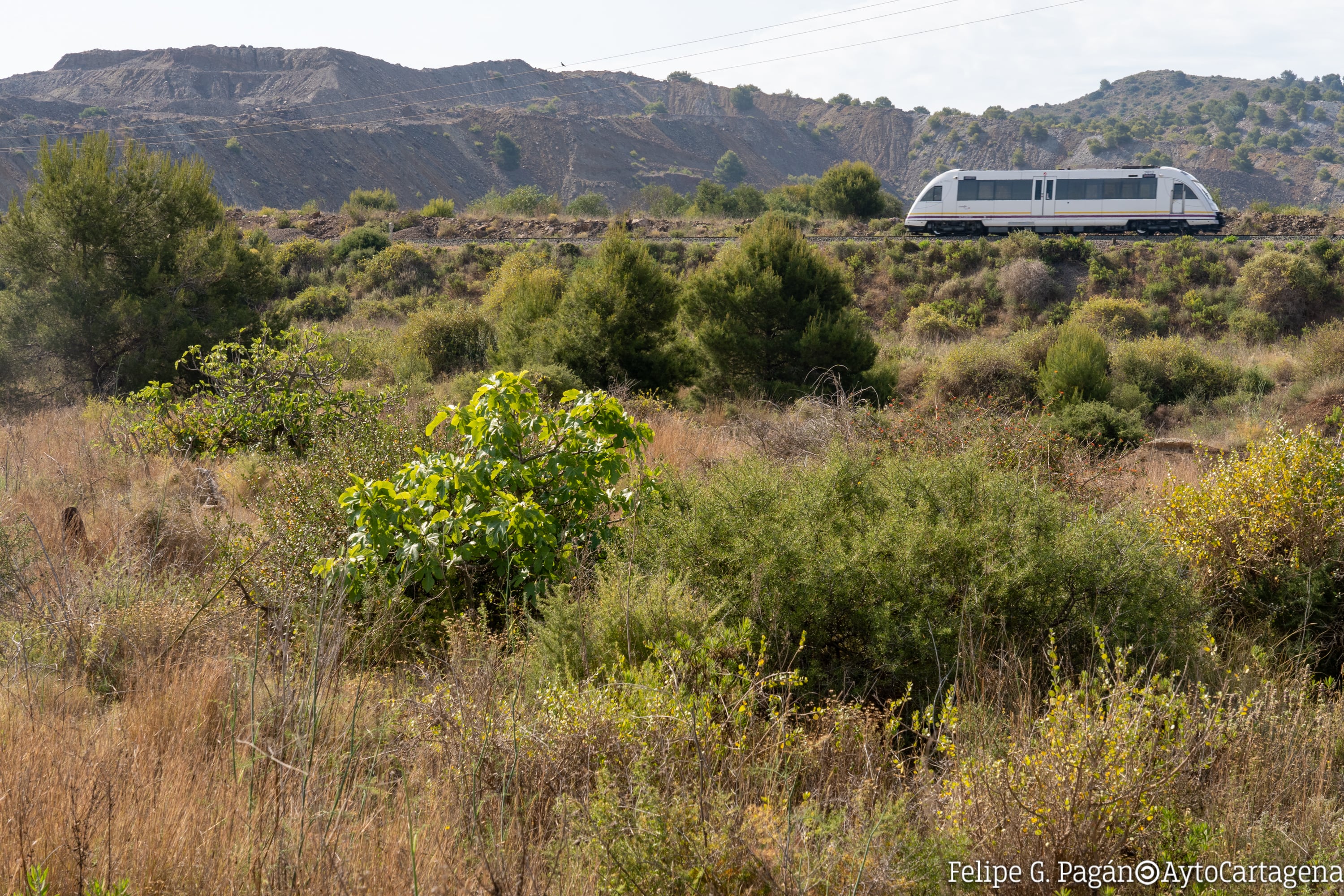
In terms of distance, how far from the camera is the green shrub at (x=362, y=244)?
103ft

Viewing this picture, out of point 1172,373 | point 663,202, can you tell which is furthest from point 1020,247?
point 663,202

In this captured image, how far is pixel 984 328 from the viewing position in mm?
25406

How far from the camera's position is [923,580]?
12.9ft

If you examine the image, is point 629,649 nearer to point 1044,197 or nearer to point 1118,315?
point 1118,315

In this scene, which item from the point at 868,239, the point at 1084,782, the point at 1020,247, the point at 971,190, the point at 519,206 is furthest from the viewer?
the point at 519,206

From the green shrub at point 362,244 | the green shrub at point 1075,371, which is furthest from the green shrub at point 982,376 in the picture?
the green shrub at point 362,244

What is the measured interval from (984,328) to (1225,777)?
2412 centimetres

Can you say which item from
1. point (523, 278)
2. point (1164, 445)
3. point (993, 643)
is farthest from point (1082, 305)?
point (993, 643)

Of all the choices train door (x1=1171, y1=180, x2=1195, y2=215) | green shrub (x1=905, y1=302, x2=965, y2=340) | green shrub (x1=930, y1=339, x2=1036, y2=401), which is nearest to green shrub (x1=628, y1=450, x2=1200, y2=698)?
green shrub (x1=930, y1=339, x2=1036, y2=401)

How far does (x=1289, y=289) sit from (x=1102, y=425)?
1697 centimetres

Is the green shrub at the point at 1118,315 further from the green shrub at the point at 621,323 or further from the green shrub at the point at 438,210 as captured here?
the green shrub at the point at 438,210

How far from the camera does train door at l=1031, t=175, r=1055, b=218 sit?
30047mm

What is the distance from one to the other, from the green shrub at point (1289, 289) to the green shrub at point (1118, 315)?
10.9ft

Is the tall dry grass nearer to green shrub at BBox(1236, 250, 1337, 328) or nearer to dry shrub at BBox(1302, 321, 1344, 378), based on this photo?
dry shrub at BBox(1302, 321, 1344, 378)
